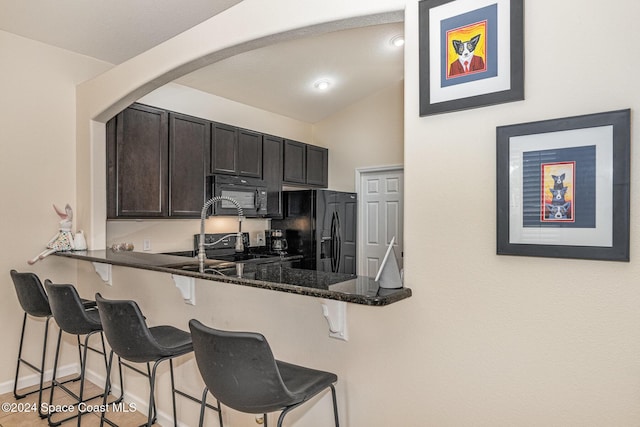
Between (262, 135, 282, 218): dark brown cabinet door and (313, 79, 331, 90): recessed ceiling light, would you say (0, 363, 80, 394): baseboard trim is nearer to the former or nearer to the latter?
(262, 135, 282, 218): dark brown cabinet door

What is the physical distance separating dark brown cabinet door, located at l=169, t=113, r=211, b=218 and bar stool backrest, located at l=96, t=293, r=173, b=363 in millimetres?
1826

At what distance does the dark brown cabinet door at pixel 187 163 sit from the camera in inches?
142

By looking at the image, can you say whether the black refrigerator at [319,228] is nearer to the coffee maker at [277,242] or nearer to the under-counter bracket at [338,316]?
the coffee maker at [277,242]

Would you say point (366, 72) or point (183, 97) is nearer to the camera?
point (183, 97)

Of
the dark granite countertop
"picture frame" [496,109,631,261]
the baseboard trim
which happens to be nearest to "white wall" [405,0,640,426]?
"picture frame" [496,109,631,261]

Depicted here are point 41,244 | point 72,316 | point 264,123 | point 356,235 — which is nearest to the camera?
point 72,316

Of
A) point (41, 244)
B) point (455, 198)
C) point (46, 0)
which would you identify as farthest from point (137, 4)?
point (455, 198)

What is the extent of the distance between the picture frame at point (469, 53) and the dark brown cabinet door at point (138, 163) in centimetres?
270

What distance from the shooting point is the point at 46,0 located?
2.73m

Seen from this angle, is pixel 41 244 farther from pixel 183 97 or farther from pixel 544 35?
pixel 544 35

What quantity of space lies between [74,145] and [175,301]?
1.88 m

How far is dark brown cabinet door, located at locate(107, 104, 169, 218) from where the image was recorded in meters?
3.23

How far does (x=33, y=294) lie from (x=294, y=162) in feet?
10.2

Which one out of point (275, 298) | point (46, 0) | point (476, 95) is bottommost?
point (275, 298)
